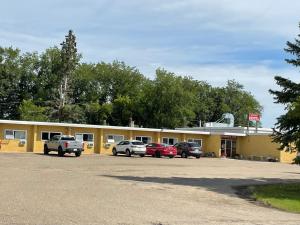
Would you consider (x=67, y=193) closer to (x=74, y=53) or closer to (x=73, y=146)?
(x=73, y=146)

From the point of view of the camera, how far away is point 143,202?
1603 cm

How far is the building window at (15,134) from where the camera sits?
48906 millimetres

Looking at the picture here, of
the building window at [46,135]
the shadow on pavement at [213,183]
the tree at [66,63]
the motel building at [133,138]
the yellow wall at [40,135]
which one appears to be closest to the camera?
the shadow on pavement at [213,183]

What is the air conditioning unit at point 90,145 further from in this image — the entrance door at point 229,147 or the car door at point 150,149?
the entrance door at point 229,147

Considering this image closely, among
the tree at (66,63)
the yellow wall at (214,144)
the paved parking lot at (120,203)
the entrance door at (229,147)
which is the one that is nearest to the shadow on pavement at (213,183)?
the paved parking lot at (120,203)

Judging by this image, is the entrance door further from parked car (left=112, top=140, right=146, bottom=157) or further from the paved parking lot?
the paved parking lot

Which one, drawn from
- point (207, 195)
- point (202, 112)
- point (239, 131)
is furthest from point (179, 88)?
point (207, 195)

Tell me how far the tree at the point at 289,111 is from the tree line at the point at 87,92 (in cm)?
5153

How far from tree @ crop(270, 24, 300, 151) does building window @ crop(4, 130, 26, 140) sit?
2885 cm

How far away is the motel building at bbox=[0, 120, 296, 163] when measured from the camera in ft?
162

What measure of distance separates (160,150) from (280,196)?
30387 mm

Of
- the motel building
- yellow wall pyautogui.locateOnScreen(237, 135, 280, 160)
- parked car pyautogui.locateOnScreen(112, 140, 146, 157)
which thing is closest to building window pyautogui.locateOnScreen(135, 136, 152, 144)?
the motel building

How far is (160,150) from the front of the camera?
167 ft

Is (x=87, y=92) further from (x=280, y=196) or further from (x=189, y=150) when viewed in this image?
(x=280, y=196)
